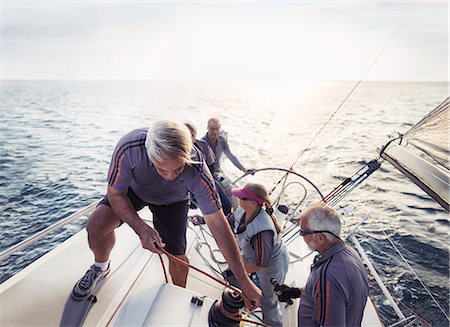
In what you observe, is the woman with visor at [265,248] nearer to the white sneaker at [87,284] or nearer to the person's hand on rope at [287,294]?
the person's hand on rope at [287,294]

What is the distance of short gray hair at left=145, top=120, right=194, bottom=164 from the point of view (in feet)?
4.63

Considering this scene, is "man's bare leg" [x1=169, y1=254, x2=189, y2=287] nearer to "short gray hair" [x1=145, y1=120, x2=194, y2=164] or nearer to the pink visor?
the pink visor

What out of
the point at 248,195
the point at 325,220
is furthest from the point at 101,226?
the point at 325,220

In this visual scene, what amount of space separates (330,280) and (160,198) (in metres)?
1.11

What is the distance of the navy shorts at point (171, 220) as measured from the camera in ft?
6.67

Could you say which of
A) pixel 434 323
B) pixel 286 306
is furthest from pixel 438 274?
pixel 286 306

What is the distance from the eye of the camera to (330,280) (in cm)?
138

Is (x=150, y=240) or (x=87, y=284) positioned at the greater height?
(x=150, y=240)

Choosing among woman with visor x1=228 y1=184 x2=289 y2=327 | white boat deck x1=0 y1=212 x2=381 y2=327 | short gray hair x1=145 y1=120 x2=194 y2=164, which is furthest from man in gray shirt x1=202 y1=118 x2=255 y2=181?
short gray hair x1=145 y1=120 x2=194 y2=164

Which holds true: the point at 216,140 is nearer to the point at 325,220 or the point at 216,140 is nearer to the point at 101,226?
the point at 101,226

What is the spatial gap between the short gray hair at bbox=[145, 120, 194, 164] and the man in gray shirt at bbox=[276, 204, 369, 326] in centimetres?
72

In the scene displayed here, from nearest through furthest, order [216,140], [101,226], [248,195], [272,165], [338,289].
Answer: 1. [338,289]
2. [101,226]
3. [248,195]
4. [216,140]
5. [272,165]

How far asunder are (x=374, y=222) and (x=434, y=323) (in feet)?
7.56

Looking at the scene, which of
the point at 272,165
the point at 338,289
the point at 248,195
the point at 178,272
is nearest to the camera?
the point at 338,289
